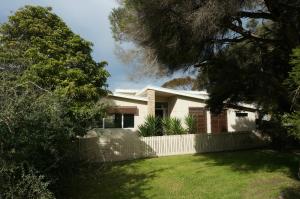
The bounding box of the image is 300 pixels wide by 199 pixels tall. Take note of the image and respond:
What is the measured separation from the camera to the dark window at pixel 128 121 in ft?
68.4

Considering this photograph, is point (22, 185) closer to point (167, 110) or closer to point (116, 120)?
point (116, 120)

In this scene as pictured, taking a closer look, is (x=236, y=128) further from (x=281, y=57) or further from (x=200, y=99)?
(x=281, y=57)

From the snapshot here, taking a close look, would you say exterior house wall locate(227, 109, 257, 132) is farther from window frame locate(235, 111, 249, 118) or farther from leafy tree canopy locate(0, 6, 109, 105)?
leafy tree canopy locate(0, 6, 109, 105)

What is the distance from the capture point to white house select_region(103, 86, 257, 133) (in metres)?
20.6

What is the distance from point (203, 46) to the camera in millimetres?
11547

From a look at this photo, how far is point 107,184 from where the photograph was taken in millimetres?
10531

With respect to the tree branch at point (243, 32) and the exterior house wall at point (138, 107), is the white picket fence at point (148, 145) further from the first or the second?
the tree branch at point (243, 32)

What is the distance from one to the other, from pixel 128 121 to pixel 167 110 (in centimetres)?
352

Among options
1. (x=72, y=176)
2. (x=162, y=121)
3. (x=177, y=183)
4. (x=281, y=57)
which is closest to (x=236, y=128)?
(x=162, y=121)

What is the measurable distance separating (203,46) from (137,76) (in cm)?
273

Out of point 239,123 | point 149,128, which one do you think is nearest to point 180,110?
point 239,123

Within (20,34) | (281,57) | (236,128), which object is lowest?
(236,128)

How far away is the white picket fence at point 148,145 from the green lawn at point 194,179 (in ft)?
3.36

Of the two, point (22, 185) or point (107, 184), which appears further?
point (107, 184)
